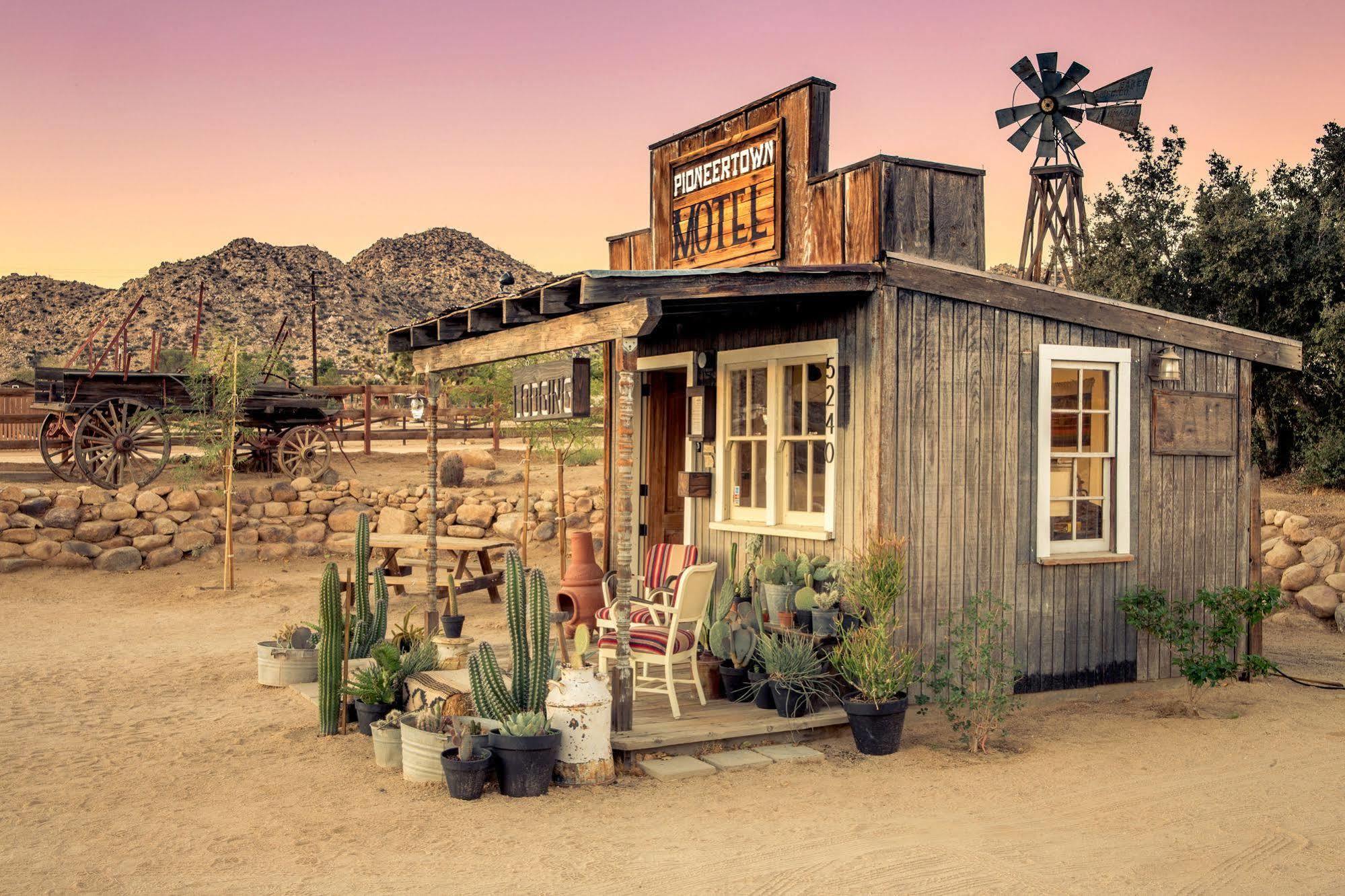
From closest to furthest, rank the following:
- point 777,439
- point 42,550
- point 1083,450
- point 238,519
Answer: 1. point 1083,450
2. point 777,439
3. point 42,550
4. point 238,519

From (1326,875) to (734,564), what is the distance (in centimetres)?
429

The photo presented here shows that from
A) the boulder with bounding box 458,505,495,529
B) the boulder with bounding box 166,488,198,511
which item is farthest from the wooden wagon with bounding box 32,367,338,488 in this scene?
the boulder with bounding box 458,505,495,529

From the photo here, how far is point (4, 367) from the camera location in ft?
177

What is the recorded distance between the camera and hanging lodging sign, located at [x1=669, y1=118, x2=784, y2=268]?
790 cm

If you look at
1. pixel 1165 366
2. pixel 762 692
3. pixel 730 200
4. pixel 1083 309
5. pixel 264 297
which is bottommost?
pixel 762 692

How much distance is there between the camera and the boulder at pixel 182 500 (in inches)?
565

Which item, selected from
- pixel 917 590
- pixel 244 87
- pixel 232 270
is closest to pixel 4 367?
pixel 232 270

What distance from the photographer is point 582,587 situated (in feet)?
28.4

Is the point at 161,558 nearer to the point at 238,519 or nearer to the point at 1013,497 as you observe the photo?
the point at 238,519

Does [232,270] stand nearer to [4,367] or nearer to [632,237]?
[4,367]

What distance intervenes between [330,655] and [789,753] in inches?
104

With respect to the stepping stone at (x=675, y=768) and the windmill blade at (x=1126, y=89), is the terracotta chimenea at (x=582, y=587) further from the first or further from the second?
the windmill blade at (x=1126, y=89)

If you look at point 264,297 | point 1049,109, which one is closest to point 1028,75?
point 1049,109

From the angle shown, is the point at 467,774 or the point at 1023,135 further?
the point at 1023,135
